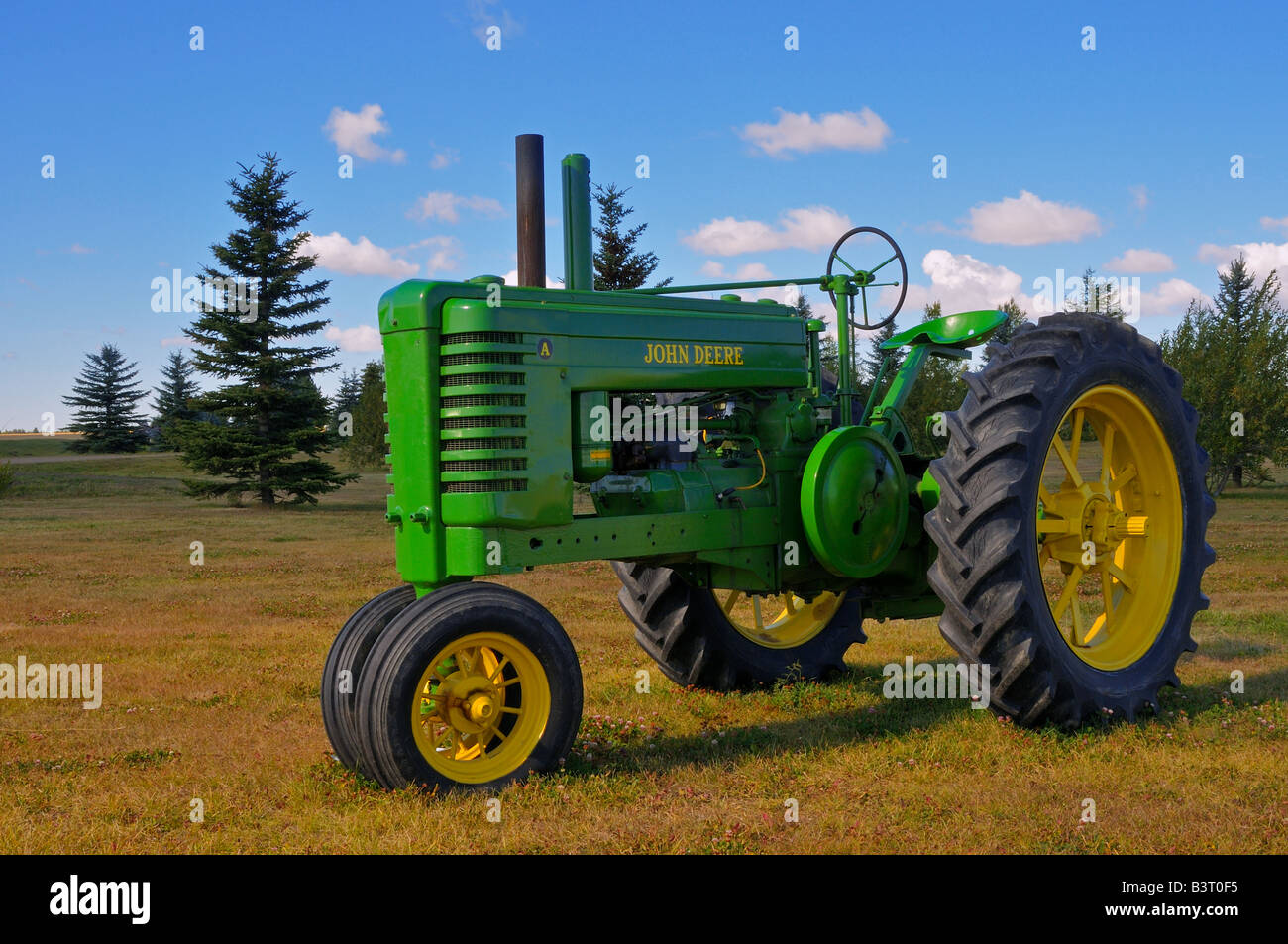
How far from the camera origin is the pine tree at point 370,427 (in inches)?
1708

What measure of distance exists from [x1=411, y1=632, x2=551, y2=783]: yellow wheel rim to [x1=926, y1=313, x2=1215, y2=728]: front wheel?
6.96 ft

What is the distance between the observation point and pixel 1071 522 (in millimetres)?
6383

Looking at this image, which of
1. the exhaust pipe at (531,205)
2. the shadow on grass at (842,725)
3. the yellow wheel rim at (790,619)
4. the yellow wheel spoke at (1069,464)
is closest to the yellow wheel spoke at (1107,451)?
the yellow wheel spoke at (1069,464)

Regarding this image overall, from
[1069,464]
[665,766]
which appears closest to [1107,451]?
[1069,464]

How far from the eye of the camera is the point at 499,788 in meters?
4.75

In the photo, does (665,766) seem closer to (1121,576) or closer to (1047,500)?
(1047,500)

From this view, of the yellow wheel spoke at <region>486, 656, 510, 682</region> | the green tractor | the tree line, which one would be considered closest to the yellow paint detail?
the green tractor

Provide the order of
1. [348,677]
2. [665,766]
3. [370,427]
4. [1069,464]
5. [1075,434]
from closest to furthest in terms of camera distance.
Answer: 1. [348,677]
2. [665,766]
3. [1069,464]
4. [1075,434]
5. [370,427]

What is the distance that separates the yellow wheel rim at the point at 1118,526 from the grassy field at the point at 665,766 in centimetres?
54

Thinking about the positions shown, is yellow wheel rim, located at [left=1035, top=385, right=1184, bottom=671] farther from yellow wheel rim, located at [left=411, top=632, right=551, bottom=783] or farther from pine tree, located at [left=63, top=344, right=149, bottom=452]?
pine tree, located at [left=63, top=344, right=149, bottom=452]

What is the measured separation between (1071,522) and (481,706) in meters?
3.62

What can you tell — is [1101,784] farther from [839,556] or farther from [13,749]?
[13,749]

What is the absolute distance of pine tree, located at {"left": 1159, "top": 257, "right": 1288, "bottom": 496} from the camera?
2634 centimetres

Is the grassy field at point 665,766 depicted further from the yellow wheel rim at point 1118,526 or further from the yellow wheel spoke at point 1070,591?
the yellow wheel spoke at point 1070,591
